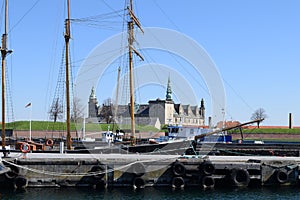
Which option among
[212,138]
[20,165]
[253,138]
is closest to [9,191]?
[20,165]

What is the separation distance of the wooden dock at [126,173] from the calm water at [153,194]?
2.43ft

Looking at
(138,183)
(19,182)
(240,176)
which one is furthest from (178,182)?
(19,182)

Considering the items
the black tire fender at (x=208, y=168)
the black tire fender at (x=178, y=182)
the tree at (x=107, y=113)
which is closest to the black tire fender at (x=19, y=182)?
the black tire fender at (x=178, y=182)

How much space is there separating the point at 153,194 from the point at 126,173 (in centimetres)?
295

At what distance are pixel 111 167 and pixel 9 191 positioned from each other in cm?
710

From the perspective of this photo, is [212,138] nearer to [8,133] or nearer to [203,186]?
[203,186]

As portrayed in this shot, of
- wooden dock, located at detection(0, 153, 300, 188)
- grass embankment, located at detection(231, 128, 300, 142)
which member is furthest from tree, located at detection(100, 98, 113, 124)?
wooden dock, located at detection(0, 153, 300, 188)

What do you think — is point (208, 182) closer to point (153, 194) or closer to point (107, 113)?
point (153, 194)

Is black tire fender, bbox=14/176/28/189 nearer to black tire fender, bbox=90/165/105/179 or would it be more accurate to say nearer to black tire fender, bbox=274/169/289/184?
black tire fender, bbox=90/165/105/179

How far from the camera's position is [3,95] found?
43.9 m

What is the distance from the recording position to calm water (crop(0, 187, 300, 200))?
101 ft

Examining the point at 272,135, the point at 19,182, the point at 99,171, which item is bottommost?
the point at 272,135

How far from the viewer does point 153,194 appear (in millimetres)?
31594

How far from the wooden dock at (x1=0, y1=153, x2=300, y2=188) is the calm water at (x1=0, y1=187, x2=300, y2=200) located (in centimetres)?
74
